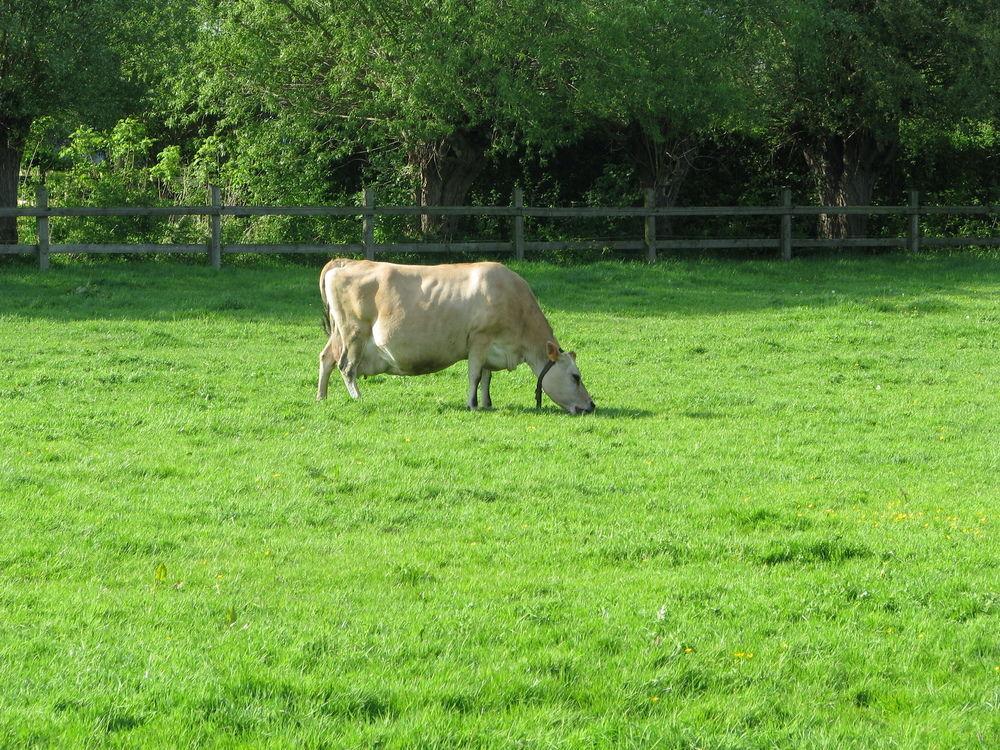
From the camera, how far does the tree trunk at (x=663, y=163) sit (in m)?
30.2

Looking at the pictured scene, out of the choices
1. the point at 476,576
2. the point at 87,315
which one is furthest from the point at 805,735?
the point at 87,315

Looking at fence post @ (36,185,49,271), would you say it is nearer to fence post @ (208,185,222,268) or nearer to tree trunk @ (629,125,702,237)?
fence post @ (208,185,222,268)

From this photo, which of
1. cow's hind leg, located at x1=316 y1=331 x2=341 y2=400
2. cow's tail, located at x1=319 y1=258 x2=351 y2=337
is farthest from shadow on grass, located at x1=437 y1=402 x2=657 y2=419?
cow's tail, located at x1=319 y1=258 x2=351 y2=337

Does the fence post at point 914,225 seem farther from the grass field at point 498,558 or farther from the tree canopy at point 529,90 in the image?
the grass field at point 498,558

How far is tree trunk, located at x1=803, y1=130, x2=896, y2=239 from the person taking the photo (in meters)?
31.7

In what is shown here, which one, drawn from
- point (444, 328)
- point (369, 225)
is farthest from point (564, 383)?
point (369, 225)

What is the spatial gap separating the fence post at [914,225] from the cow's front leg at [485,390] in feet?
66.6

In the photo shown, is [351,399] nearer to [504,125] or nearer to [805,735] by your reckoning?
[805,735]

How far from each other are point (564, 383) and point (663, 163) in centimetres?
1828

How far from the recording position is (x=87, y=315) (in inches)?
791

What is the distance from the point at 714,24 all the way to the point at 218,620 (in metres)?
23.2

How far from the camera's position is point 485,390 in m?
13.5

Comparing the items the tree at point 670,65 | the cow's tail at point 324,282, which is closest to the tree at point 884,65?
the tree at point 670,65

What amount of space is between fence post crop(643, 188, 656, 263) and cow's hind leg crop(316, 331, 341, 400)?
610 inches
